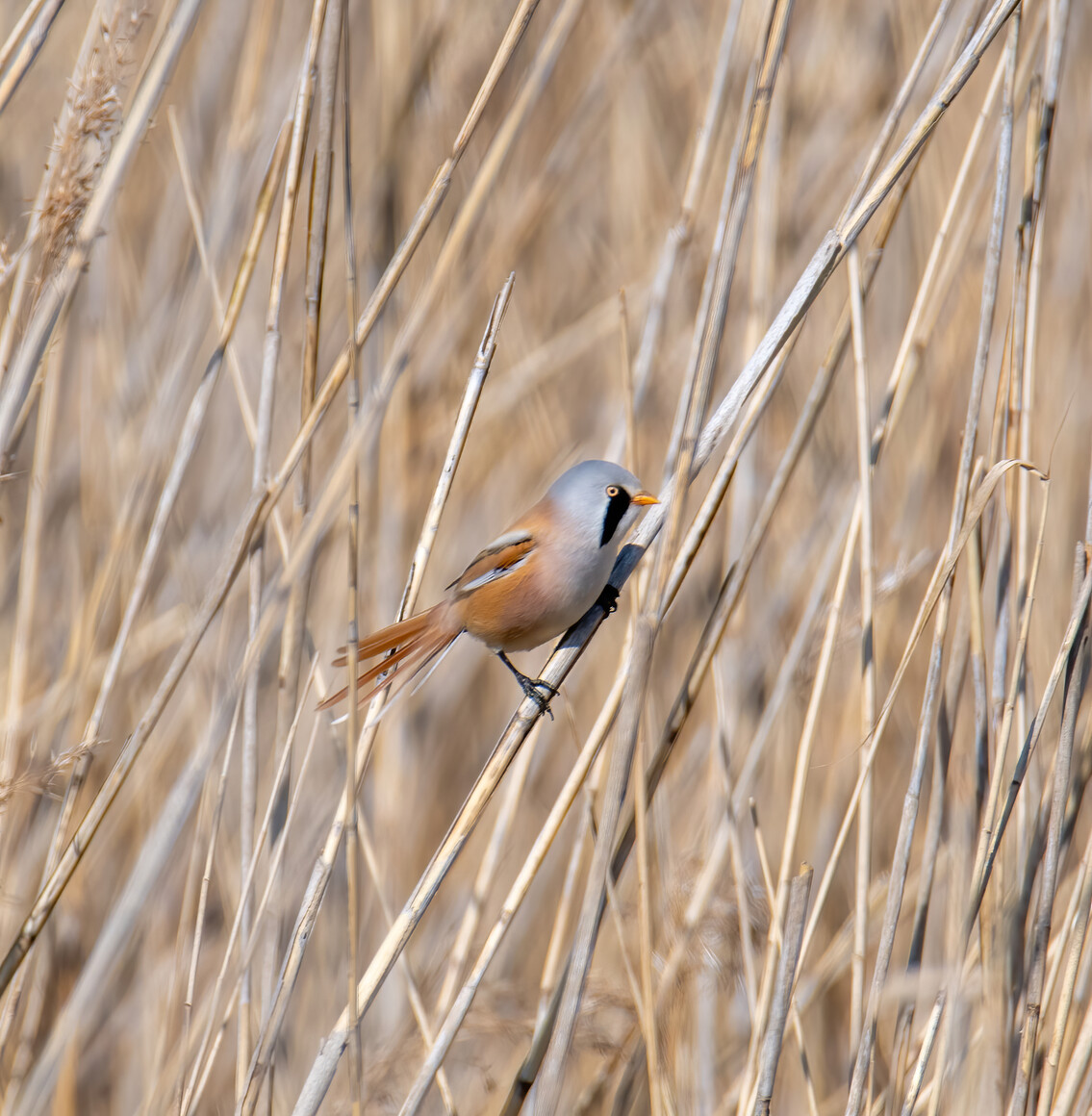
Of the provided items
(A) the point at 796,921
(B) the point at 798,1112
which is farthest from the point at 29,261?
(B) the point at 798,1112

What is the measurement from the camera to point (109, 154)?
121 centimetres

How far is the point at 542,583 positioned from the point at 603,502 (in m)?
0.16

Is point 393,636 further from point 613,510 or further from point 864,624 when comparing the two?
point 864,624

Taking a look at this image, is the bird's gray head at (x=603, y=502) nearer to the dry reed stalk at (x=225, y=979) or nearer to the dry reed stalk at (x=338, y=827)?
the dry reed stalk at (x=338, y=827)

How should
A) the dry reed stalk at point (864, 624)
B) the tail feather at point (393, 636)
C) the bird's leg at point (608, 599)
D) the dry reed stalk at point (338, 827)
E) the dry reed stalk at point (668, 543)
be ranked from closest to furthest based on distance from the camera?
the dry reed stalk at point (668, 543) → the dry reed stalk at point (338, 827) → the dry reed stalk at point (864, 624) → the tail feather at point (393, 636) → the bird's leg at point (608, 599)

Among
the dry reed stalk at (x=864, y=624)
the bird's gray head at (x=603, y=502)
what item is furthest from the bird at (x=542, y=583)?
the dry reed stalk at (x=864, y=624)

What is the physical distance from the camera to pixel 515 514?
244 centimetres

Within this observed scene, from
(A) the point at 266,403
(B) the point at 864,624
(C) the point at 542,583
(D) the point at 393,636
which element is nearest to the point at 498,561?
(C) the point at 542,583

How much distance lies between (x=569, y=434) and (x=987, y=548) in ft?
3.57

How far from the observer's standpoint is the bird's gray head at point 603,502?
1.56m

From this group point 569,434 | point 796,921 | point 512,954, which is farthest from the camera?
point 569,434

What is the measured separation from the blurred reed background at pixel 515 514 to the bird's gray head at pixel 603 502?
78 mm

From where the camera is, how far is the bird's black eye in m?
1.57

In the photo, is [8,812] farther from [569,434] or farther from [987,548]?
[987,548]
